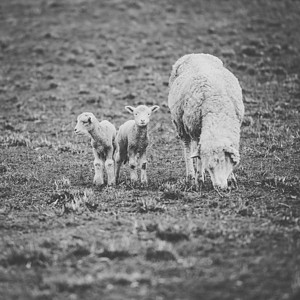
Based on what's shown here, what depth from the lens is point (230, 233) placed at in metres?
5.65

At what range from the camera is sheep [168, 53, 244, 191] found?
23.3 ft

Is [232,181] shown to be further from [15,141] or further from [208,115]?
Result: [15,141]

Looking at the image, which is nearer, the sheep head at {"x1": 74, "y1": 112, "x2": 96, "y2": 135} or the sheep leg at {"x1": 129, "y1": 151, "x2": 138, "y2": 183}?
the sheep head at {"x1": 74, "y1": 112, "x2": 96, "y2": 135}

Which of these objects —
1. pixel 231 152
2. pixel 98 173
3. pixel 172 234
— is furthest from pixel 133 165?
pixel 172 234

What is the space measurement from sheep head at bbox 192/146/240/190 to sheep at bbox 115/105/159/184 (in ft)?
5.96

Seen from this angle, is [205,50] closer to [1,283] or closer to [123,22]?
[123,22]

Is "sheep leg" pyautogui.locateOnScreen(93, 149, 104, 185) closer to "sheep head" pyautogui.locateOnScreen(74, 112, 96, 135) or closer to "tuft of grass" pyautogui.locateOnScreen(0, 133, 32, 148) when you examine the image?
"sheep head" pyautogui.locateOnScreen(74, 112, 96, 135)

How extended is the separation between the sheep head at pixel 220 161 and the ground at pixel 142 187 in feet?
1.27

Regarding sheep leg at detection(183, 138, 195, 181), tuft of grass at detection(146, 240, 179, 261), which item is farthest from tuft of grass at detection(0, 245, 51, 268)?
sheep leg at detection(183, 138, 195, 181)

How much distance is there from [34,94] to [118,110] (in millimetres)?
5207

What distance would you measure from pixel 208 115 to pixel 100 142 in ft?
8.20

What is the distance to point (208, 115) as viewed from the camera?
25.4ft

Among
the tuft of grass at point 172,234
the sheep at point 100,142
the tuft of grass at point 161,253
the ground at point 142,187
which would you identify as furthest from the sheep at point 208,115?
the tuft of grass at point 161,253

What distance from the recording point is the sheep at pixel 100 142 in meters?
8.63
